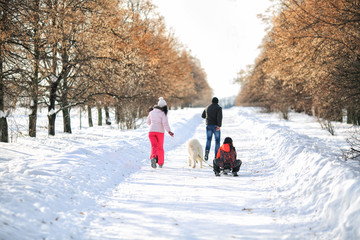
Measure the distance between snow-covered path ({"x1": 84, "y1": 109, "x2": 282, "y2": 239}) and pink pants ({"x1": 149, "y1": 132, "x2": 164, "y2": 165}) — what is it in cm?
78

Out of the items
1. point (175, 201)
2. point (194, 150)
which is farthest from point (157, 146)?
point (175, 201)

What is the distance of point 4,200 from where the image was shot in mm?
4047

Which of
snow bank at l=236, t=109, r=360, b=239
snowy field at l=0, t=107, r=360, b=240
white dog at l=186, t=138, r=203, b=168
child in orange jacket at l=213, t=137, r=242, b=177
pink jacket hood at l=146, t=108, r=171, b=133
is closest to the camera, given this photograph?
snow bank at l=236, t=109, r=360, b=239

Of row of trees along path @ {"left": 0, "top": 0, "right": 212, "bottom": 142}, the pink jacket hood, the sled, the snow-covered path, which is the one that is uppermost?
row of trees along path @ {"left": 0, "top": 0, "right": 212, "bottom": 142}

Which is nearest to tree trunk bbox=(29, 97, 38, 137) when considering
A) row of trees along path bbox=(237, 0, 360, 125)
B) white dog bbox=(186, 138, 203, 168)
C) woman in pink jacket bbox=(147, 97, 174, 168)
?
woman in pink jacket bbox=(147, 97, 174, 168)

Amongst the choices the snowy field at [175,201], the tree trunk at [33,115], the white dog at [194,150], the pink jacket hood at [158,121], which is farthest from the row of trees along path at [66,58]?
the white dog at [194,150]

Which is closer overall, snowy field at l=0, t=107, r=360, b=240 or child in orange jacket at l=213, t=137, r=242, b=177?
snowy field at l=0, t=107, r=360, b=240

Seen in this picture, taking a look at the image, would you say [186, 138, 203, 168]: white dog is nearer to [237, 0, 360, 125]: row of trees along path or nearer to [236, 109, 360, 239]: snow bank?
[236, 109, 360, 239]: snow bank

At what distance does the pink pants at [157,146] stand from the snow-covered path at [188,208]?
2.56 ft

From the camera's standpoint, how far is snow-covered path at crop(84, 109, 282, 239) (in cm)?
380

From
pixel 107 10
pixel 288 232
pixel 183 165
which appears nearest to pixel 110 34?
pixel 107 10

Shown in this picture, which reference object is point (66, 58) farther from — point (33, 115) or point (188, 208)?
point (188, 208)

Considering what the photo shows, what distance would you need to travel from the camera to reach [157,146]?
8344 millimetres

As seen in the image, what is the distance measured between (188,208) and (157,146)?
150 inches
